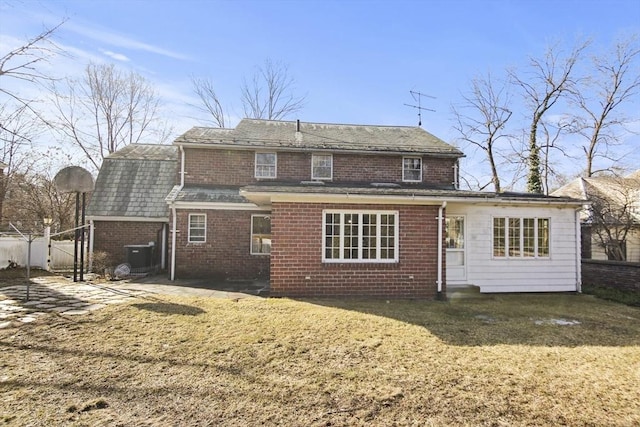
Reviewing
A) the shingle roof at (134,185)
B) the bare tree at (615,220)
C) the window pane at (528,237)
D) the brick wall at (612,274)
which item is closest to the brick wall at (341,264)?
the window pane at (528,237)

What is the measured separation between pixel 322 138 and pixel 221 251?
6.69 m

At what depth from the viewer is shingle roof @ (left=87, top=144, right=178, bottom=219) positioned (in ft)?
46.3

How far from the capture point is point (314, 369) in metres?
4.57

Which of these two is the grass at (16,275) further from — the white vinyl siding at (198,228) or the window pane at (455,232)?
the window pane at (455,232)

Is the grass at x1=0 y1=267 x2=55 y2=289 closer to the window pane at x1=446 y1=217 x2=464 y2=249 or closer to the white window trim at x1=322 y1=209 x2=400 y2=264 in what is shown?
the white window trim at x1=322 y1=209 x2=400 y2=264

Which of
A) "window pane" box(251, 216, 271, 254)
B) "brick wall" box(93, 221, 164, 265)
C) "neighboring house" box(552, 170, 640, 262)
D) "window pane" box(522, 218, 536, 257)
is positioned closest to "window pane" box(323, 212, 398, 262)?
"window pane" box(251, 216, 271, 254)

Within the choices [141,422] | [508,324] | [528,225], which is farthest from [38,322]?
[528,225]

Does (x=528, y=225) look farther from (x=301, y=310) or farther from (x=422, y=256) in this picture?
(x=301, y=310)

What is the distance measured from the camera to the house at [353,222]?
8.94 metres

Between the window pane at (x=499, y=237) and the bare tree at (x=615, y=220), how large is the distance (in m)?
6.83

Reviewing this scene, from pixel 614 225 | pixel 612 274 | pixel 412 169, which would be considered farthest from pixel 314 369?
pixel 614 225

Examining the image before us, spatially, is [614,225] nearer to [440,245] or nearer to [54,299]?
[440,245]

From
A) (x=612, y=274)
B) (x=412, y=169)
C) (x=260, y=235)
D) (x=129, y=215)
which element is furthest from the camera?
(x=412, y=169)

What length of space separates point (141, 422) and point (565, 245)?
12204mm
